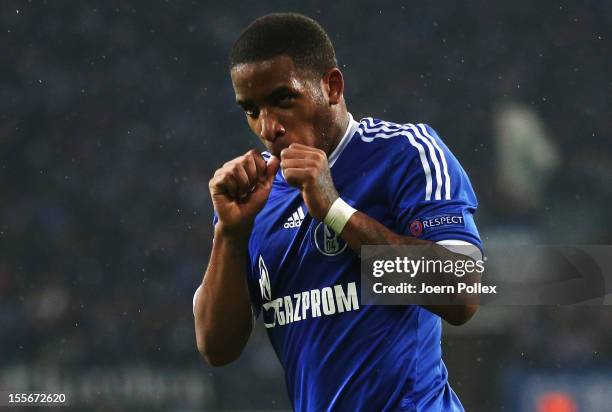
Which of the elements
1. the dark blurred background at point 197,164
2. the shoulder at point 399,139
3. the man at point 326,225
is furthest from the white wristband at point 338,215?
the dark blurred background at point 197,164

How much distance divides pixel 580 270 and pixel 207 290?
1876 millimetres

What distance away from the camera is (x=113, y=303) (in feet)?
27.9

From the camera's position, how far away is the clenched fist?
1.99m

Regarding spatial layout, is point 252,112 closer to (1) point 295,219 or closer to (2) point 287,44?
(2) point 287,44

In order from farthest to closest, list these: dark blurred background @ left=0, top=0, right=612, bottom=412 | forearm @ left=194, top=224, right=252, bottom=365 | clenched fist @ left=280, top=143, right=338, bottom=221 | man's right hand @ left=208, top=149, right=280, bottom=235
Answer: dark blurred background @ left=0, top=0, right=612, bottom=412 < forearm @ left=194, top=224, right=252, bottom=365 < man's right hand @ left=208, top=149, right=280, bottom=235 < clenched fist @ left=280, top=143, right=338, bottom=221

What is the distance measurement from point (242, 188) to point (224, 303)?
34 centimetres

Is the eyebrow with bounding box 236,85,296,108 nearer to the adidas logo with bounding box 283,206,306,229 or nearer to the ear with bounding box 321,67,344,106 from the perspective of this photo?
the ear with bounding box 321,67,344,106

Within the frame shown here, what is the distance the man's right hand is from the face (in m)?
0.05

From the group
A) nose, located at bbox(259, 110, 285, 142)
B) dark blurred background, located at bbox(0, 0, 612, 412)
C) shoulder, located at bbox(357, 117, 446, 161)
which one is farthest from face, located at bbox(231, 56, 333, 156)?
dark blurred background, located at bbox(0, 0, 612, 412)

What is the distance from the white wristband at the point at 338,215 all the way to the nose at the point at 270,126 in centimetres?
21

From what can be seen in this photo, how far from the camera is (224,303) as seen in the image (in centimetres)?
230

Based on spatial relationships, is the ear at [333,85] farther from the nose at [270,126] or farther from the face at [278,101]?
the nose at [270,126]

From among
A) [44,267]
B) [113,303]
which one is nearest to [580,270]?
[113,303]

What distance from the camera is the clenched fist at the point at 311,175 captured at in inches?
78.4
